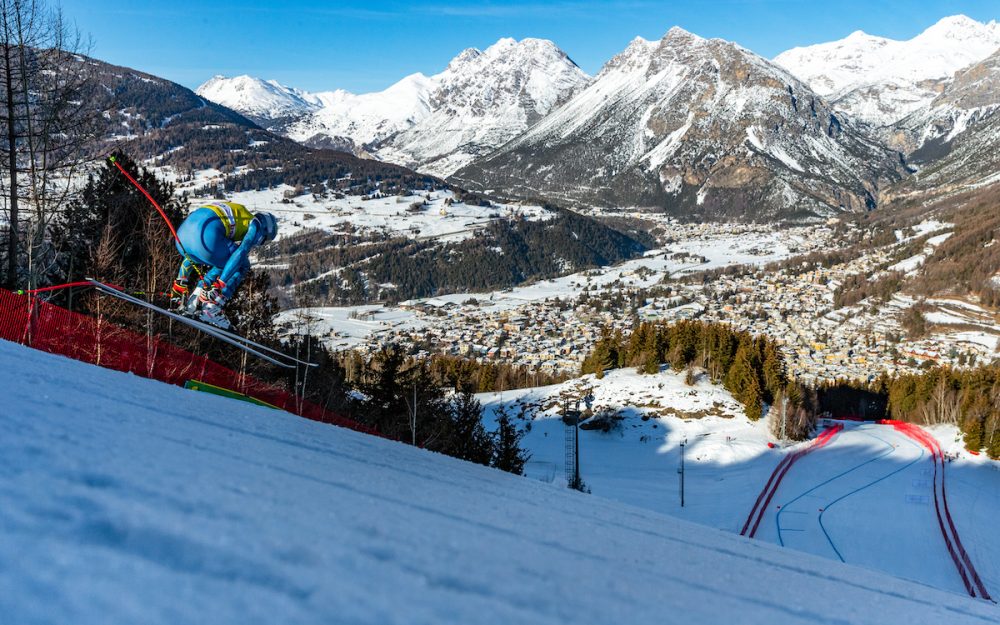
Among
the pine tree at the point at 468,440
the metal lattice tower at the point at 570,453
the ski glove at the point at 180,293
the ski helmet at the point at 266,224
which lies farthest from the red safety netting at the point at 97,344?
the metal lattice tower at the point at 570,453

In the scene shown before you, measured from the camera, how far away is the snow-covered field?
2020cm

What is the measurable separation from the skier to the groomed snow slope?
368cm

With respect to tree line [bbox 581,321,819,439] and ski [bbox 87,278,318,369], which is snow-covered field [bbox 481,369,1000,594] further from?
ski [bbox 87,278,318,369]

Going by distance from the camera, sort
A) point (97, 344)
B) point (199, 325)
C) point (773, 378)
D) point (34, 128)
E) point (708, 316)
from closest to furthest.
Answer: point (199, 325) < point (97, 344) < point (34, 128) < point (773, 378) < point (708, 316)

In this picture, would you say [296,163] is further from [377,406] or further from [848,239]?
[377,406]

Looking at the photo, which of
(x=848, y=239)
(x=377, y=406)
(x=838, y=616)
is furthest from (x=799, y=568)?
(x=848, y=239)

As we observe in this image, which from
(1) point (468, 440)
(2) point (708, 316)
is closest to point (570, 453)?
(1) point (468, 440)

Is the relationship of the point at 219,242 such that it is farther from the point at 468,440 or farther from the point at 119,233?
the point at 468,440

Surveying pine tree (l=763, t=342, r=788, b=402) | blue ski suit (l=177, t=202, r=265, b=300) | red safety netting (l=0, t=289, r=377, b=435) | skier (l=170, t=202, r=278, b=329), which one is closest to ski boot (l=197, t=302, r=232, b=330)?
skier (l=170, t=202, r=278, b=329)

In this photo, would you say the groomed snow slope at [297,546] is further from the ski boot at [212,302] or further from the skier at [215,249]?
the ski boot at [212,302]

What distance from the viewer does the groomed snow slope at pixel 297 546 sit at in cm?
154

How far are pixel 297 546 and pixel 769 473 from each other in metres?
31.3

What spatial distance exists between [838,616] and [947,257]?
6191 inches

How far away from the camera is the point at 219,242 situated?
25.1 feet
